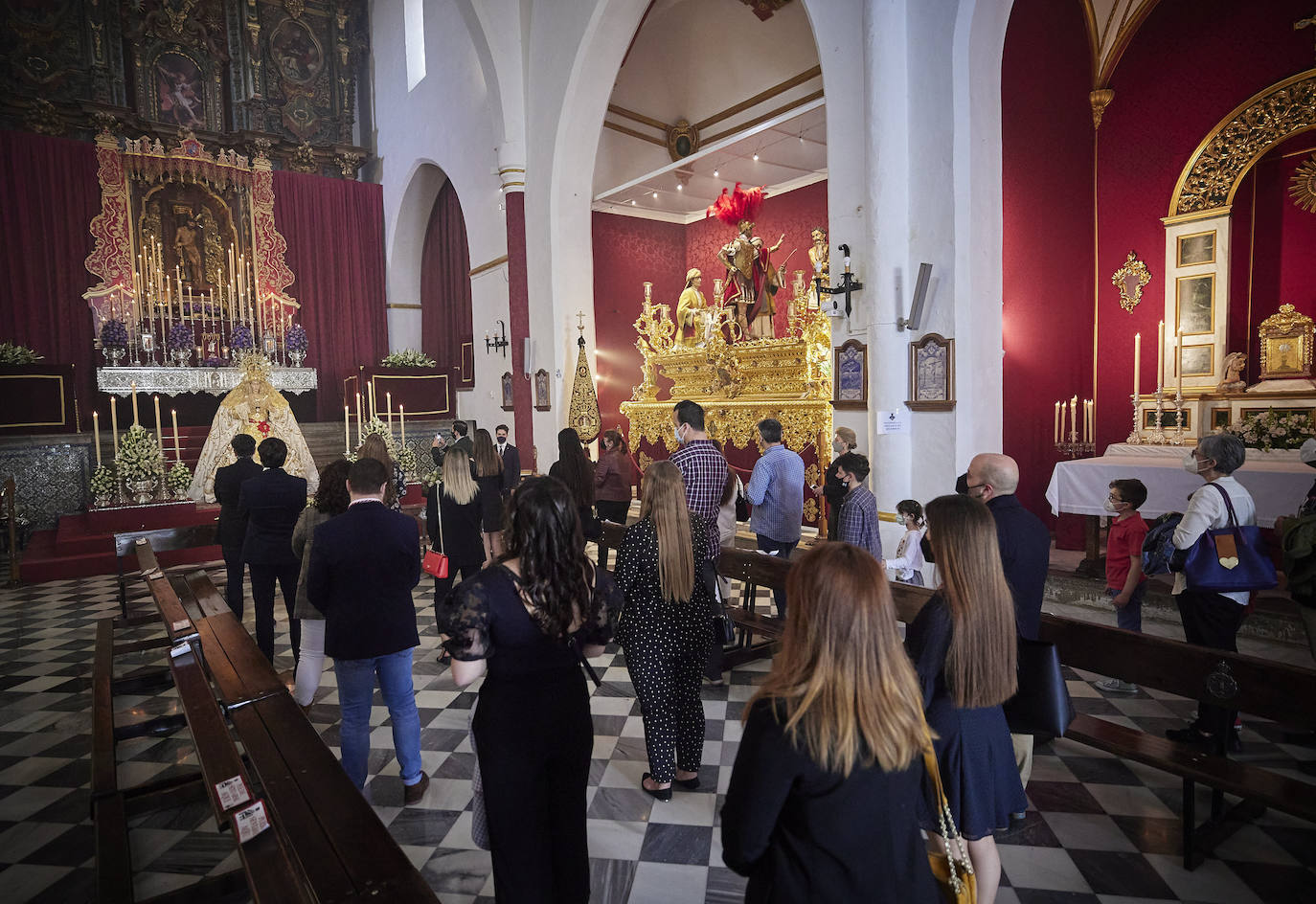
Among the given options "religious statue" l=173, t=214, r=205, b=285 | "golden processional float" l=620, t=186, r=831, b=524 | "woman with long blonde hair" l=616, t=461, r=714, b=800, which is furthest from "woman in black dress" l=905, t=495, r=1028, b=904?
"religious statue" l=173, t=214, r=205, b=285

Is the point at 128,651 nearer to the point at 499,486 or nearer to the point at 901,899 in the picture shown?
the point at 499,486

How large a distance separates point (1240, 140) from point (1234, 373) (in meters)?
2.43

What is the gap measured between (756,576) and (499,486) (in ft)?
7.97

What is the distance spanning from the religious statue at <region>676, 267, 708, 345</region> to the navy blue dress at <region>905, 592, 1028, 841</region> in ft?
28.3

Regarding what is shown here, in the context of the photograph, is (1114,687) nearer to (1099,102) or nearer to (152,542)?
(1099,102)

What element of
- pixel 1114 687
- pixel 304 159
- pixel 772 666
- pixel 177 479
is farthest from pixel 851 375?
pixel 304 159

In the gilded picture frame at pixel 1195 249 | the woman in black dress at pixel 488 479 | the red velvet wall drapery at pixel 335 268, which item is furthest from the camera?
the red velvet wall drapery at pixel 335 268

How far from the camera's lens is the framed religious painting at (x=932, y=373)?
571cm

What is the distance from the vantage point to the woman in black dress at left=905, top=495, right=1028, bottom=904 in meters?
2.00

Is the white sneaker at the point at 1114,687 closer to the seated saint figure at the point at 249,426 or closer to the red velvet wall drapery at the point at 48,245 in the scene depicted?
the seated saint figure at the point at 249,426

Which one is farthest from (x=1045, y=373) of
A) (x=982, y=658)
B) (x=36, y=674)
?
(x=36, y=674)

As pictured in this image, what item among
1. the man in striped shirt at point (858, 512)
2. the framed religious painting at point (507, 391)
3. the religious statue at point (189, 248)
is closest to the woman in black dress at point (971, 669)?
the man in striped shirt at point (858, 512)

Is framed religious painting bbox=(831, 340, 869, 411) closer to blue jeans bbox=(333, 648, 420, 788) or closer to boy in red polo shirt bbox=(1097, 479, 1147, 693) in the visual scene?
boy in red polo shirt bbox=(1097, 479, 1147, 693)

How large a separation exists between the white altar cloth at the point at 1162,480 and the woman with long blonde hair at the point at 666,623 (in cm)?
456
